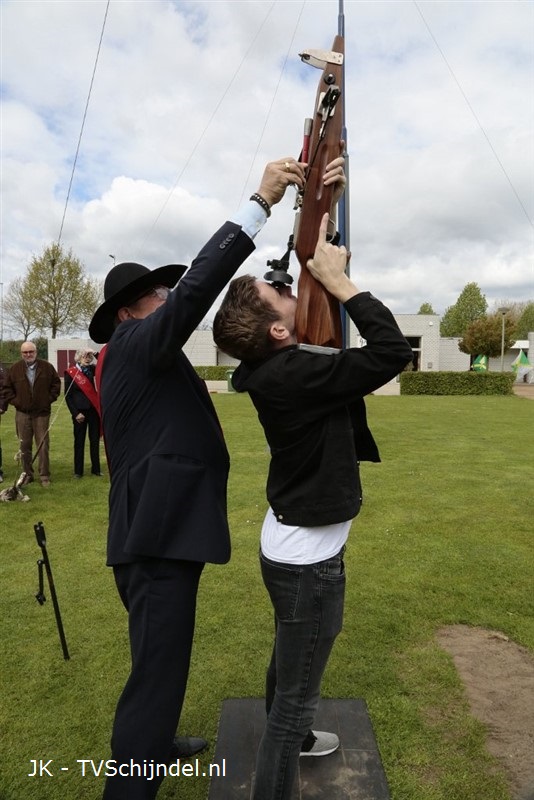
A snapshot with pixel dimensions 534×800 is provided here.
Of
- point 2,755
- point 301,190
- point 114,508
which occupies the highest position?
point 301,190

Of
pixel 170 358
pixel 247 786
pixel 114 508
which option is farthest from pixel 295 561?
pixel 247 786

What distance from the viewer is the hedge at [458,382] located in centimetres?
3162

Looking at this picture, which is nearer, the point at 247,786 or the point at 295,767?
the point at 295,767

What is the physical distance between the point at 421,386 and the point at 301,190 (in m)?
31.5

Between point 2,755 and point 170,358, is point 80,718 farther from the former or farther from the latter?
point 170,358

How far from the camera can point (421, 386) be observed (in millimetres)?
32312

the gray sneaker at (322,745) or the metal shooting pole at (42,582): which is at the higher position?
the metal shooting pole at (42,582)

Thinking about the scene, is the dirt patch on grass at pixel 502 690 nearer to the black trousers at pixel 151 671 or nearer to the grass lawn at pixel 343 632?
the grass lawn at pixel 343 632

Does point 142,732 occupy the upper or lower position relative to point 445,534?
upper

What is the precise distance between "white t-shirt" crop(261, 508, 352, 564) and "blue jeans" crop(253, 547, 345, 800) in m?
0.03

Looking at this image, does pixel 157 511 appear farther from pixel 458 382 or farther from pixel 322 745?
pixel 458 382

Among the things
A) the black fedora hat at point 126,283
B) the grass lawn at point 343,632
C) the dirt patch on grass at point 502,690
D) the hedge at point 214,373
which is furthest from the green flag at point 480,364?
the black fedora hat at point 126,283

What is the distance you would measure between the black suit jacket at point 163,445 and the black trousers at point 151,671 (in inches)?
4.4

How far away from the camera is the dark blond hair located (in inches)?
76.4
